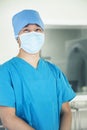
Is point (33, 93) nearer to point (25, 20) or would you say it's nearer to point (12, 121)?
point (12, 121)

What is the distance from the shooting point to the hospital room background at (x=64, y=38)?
3131 millimetres

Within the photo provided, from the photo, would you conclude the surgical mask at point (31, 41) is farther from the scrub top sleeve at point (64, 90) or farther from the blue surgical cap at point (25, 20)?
the scrub top sleeve at point (64, 90)

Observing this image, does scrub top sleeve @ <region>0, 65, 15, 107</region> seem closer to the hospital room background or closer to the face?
the face

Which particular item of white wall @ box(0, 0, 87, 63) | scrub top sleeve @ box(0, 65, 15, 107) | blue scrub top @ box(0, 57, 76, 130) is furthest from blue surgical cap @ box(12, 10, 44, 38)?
white wall @ box(0, 0, 87, 63)

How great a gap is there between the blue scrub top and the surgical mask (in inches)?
3.6

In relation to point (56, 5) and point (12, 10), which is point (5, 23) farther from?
point (56, 5)

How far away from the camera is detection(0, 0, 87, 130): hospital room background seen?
3.13 metres

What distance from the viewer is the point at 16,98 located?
1479 millimetres

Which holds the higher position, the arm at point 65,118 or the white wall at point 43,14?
the white wall at point 43,14

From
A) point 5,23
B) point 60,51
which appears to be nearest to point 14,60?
point 5,23

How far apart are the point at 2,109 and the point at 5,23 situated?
185 centimetres

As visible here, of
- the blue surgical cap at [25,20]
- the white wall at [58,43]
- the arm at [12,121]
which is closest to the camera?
the arm at [12,121]

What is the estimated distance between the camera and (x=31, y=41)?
167 centimetres

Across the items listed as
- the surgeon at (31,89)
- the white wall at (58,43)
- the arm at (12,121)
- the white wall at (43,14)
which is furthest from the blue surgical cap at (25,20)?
the white wall at (58,43)
